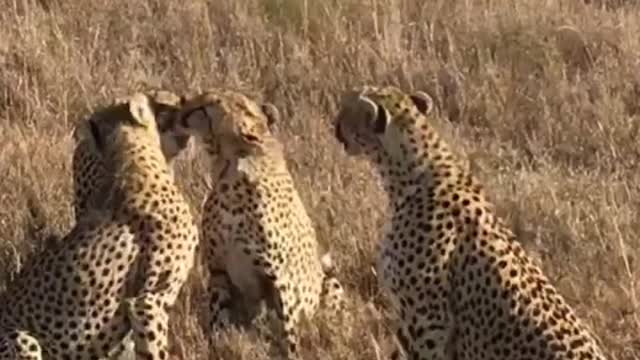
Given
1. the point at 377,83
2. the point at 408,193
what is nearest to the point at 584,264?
the point at 408,193

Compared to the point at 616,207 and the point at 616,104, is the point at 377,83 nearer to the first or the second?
the point at 616,104

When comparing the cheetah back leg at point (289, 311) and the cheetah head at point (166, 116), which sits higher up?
the cheetah head at point (166, 116)

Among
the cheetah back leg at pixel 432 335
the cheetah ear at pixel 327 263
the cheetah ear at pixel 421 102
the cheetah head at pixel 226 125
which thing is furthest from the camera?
the cheetah ear at pixel 327 263

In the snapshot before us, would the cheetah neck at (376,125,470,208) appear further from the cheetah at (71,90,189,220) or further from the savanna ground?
the cheetah at (71,90,189,220)

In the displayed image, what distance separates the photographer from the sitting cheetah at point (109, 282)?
4.80m

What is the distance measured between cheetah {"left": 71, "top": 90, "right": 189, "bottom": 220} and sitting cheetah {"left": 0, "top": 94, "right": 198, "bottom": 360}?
255 mm

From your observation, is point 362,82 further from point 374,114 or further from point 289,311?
point 374,114

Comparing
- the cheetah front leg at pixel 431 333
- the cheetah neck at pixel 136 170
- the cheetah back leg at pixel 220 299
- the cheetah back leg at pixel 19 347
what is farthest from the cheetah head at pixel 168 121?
the cheetah front leg at pixel 431 333

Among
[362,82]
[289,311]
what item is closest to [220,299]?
[289,311]

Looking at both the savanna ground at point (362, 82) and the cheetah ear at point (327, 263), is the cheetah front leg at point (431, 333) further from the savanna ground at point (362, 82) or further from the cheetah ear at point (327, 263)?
the cheetah ear at point (327, 263)

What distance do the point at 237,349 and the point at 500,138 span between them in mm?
2175

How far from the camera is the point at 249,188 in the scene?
16.8 ft

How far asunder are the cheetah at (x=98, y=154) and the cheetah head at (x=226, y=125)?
4 cm

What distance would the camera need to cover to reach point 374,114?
4816mm
